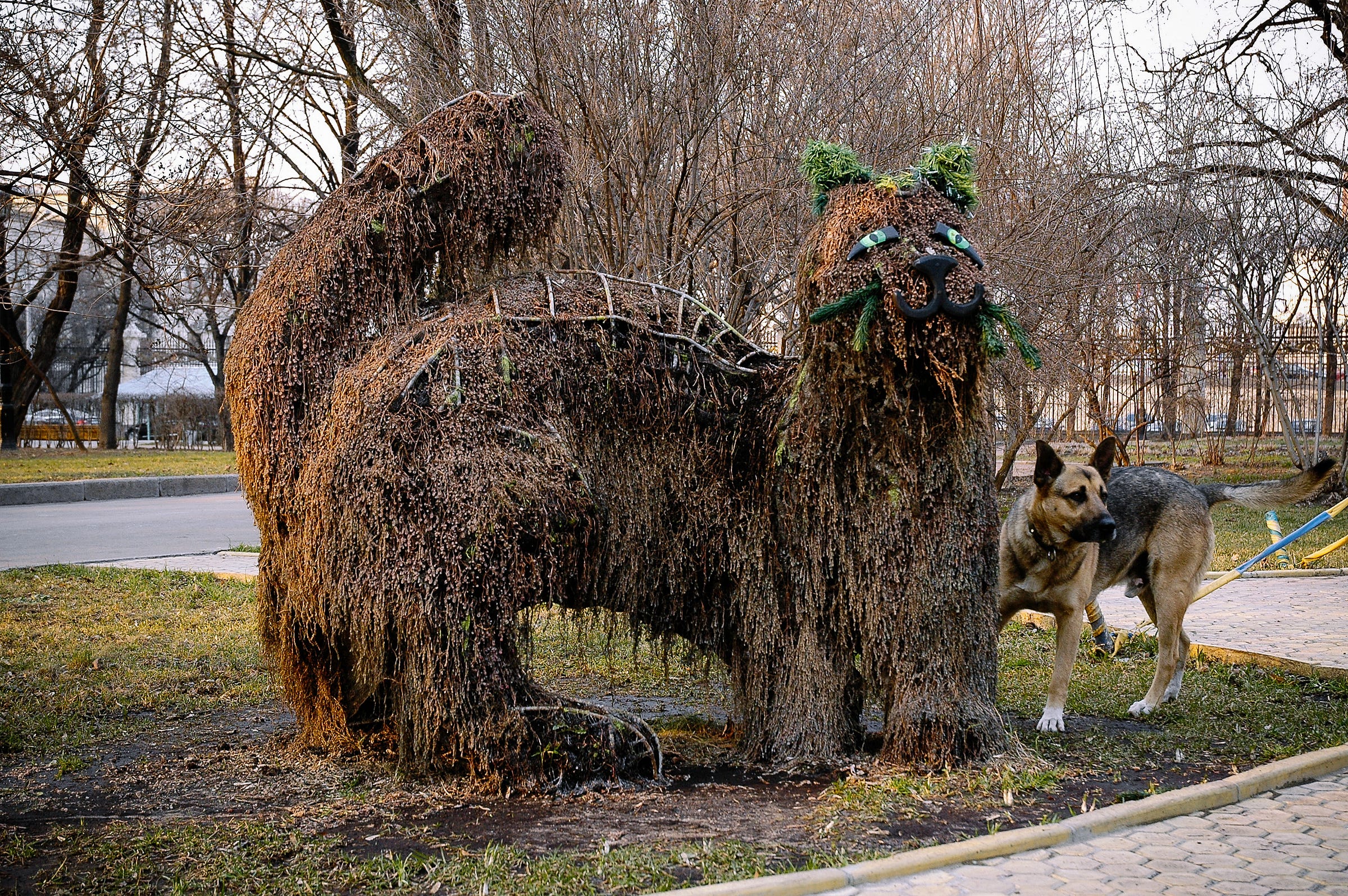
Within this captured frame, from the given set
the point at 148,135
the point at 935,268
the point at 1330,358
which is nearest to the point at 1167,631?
the point at 935,268

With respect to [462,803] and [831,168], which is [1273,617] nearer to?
[831,168]

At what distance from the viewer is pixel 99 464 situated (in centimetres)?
2533

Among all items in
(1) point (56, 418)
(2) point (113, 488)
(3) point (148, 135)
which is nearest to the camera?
(3) point (148, 135)

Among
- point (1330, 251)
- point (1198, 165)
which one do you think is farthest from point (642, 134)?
point (1330, 251)

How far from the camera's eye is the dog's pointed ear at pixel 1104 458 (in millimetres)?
5934

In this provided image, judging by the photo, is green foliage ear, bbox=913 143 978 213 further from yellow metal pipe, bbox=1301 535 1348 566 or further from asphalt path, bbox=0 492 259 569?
asphalt path, bbox=0 492 259 569

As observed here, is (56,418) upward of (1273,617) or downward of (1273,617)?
upward

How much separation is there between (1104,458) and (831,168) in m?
2.25

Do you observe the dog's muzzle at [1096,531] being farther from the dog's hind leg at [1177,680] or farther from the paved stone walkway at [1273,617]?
the paved stone walkway at [1273,617]

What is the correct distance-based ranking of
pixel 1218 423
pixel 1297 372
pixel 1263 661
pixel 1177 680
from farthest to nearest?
1. pixel 1218 423
2. pixel 1297 372
3. pixel 1263 661
4. pixel 1177 680

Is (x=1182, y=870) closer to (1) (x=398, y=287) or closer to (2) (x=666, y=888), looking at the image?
(2) (x=666, y=888)

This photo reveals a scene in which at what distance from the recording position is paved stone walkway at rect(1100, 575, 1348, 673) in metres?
8.40

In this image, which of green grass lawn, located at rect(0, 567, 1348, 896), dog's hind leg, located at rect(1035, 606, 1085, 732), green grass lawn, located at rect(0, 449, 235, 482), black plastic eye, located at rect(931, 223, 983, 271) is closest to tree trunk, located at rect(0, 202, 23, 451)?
green grass lawn, located at rect(0, 449, 235, 482)

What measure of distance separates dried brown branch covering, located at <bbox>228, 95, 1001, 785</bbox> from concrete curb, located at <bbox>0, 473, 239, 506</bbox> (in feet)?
54.5
